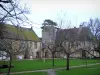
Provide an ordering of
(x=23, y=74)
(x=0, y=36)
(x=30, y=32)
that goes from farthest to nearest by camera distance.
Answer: (x=30, y=32), (x=23, y=74), (x=0, y=36)

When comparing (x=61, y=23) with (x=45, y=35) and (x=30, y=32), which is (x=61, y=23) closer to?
(x=30, y=32)

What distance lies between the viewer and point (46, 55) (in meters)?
83.9

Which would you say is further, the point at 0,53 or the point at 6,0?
the point at 0,53

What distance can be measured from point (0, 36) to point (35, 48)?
64279 millimetres

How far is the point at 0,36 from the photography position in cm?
1476

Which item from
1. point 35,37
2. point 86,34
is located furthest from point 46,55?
point 86,34

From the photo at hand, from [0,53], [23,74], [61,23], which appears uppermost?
[61,23]

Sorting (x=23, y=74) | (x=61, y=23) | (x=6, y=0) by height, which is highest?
(x=61, y=23)

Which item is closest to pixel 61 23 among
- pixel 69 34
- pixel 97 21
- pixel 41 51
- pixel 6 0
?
pixel 69 34

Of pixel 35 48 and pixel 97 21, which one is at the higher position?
pixel 97 21

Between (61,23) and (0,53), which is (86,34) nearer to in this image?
(61,23)

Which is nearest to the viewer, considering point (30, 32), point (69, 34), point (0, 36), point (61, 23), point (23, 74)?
point (0, 36)

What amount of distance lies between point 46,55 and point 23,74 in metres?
59.2

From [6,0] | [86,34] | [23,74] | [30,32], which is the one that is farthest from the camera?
[30,32]
